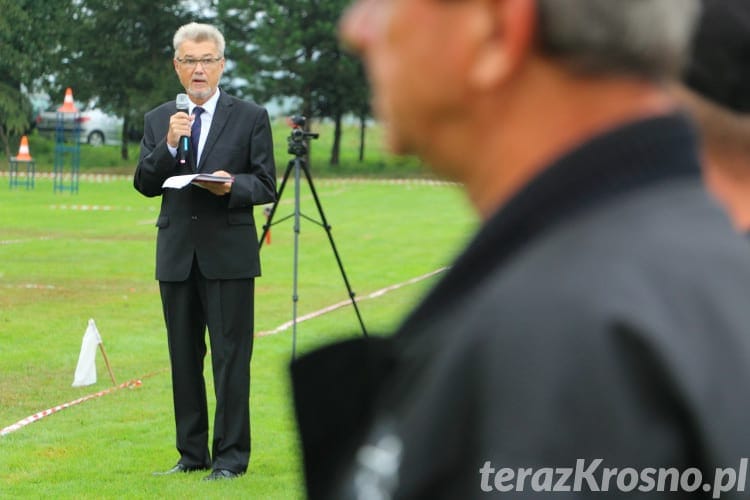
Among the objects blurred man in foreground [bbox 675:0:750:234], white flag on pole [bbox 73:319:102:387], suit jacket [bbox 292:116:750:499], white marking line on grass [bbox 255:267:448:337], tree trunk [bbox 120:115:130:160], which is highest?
blurred man in foreground [bbox 675:0:750:234]

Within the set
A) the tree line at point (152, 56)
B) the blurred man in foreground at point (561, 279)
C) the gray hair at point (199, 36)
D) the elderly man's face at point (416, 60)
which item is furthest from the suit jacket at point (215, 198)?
the tree line at point (152, 56)

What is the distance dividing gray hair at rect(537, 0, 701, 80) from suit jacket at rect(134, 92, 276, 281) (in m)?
6.58

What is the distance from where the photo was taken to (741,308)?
132cm

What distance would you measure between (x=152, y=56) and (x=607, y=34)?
2253 inches

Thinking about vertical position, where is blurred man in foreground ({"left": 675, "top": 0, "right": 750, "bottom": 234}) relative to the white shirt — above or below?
above

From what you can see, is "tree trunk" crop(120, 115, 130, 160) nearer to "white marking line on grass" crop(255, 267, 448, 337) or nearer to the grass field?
the grass field

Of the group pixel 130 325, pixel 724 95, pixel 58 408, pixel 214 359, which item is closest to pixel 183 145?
pixel 214 359

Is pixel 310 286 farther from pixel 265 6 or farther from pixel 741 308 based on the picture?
pixel 265 6

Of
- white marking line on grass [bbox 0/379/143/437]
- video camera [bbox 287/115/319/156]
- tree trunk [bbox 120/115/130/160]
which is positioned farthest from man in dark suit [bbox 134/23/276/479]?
tree trunk [bbox 120/115/130/160]

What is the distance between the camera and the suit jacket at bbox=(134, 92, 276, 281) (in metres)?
7.98

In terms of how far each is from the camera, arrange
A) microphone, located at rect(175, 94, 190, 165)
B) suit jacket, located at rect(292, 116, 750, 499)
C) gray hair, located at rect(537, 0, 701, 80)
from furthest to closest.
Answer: microphone, located at rect(175, 94, 190, 165) → gray hair, located at rect(537, 0, 701, 80) → suit jacket, located at rect(292, 116, 750, 499)

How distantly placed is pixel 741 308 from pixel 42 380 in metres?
10.6

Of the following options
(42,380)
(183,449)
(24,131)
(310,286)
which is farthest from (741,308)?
(24,131)

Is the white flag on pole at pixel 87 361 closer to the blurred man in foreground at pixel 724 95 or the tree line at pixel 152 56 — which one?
the blurred man in foreground at pixel 724 95
